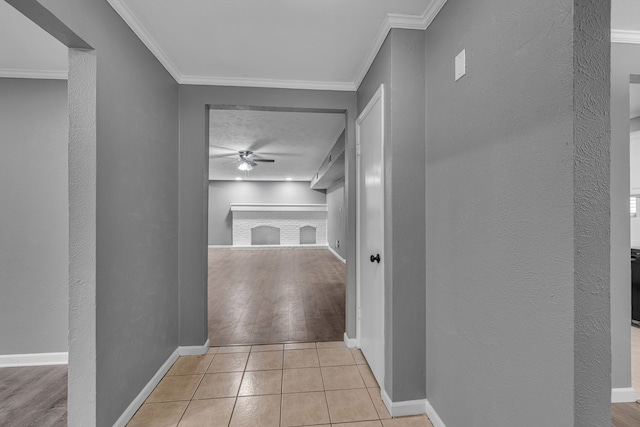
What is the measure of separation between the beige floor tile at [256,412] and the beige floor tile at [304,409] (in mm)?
54

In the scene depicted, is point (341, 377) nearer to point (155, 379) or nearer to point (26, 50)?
point (155, 379)

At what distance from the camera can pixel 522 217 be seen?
1.03 meters

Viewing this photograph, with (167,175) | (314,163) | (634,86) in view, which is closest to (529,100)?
(167,175)

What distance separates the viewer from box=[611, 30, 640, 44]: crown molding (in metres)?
1.89

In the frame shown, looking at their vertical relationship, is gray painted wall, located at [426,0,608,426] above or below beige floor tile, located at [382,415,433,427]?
above

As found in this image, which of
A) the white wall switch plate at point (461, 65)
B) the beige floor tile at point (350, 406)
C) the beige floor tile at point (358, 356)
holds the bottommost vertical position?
the beige floor tile at point (350, 406)

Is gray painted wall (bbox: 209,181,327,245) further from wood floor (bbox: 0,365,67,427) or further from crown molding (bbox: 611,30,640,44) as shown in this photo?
crown molding (bbox: 611,30,640,44)

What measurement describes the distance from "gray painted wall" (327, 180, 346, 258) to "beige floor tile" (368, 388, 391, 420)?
5.74 metres

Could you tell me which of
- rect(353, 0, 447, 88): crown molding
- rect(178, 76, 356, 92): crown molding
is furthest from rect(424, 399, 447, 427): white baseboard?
rect(178, 76, 356, 92): crown molding

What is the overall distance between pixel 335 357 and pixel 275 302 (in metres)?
1.73

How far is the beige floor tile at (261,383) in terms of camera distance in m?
2.02

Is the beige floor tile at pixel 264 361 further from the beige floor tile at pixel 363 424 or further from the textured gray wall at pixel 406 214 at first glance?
the textured gray wall at pixel 406 214

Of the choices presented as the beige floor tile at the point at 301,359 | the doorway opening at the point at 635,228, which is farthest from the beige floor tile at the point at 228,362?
the doorway opening at the point at 635,228

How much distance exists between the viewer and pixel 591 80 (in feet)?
2.79
